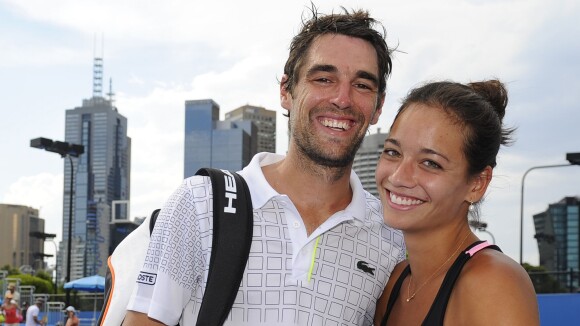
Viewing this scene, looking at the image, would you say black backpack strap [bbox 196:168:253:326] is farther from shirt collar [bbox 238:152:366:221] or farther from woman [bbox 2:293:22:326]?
woman [bbox 2:293:22:326]

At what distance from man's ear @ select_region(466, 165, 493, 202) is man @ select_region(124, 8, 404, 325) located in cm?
60

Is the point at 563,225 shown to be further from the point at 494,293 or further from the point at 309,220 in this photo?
the point at 494,293

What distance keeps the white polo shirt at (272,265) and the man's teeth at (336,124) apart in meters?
0.40

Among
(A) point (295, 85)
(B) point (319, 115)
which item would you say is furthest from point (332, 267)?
(A) point (295, 85)

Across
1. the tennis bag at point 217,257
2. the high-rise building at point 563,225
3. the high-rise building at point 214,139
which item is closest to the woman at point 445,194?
the tennis bag at point 217,257

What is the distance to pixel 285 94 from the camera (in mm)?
4305

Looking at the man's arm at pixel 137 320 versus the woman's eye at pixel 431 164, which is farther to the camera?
the woman's eye at pixel 431 164

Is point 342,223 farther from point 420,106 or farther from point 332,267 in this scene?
point 420,106

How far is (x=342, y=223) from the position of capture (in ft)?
12.6

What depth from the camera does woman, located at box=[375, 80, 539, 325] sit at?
10.5 feet

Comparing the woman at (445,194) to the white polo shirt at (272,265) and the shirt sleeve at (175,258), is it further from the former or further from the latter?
the shirt sleeve at (175,258)

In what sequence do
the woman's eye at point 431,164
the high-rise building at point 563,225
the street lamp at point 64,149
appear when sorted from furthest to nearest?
the high-rise building at point 563,225
the street lamp at point 64,149
the woman's eye at point 431,164

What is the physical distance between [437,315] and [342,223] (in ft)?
2.51

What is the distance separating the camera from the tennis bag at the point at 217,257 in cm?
333
